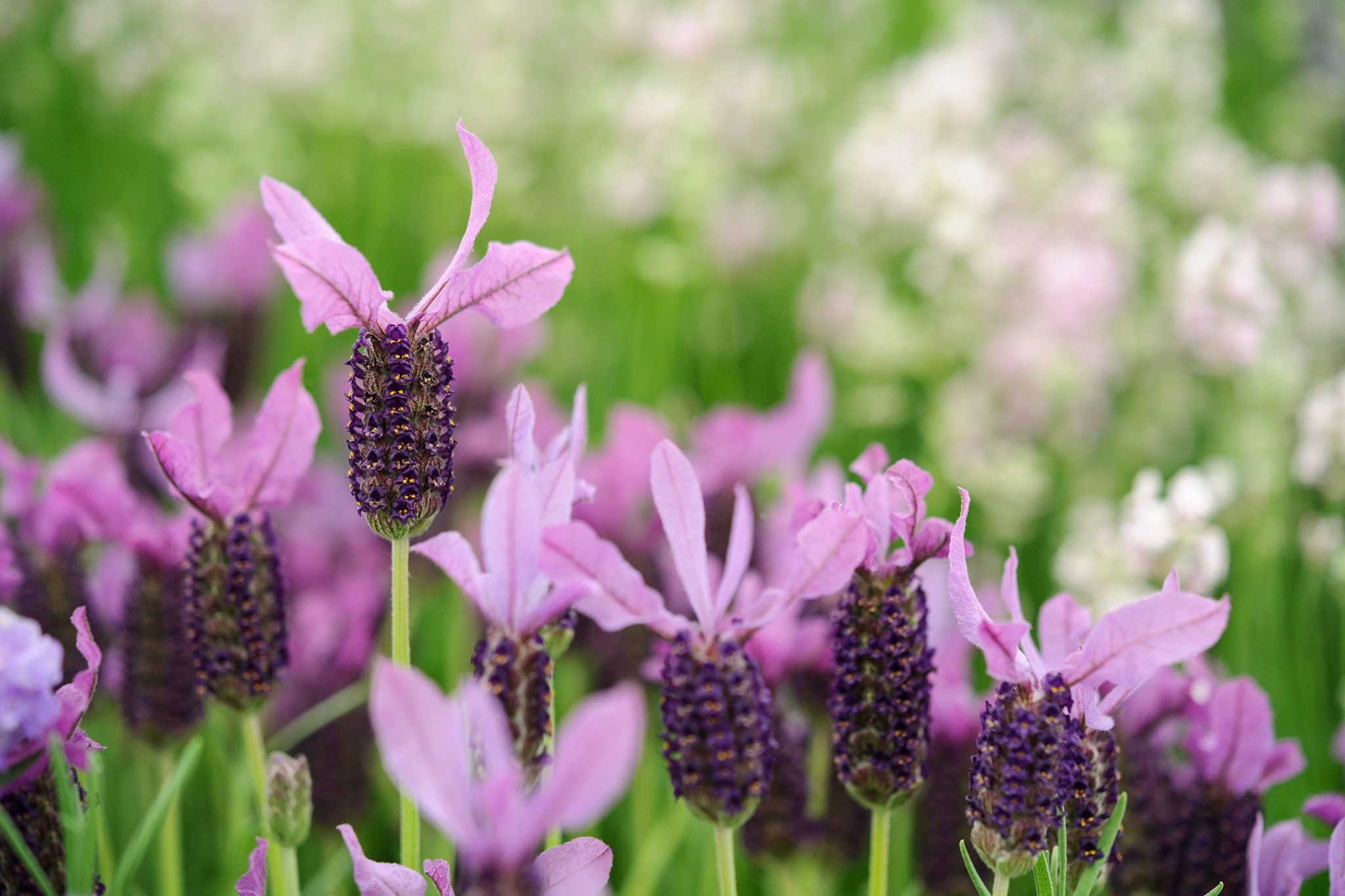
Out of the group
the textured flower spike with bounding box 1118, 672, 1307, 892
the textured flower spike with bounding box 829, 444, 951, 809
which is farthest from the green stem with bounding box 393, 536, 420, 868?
the textured flower spike with bounding box 1118, 672, 1307, 892

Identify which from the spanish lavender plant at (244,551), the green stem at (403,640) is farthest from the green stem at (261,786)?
the green stem at (403,640)

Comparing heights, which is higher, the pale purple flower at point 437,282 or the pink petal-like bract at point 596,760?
the pale purple flower at point 437,282

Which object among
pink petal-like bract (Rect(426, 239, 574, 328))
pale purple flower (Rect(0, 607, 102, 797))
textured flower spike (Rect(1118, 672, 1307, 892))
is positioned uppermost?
pink petal-like bract (Rect(426, 239, 574, 328))

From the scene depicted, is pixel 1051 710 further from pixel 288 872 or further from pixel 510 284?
pixel 288 872

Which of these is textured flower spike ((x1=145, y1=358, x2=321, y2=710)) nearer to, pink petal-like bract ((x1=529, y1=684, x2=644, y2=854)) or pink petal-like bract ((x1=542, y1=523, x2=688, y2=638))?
pink petal-like bract ((x1=542, y1=523, x2=688, y2=638))

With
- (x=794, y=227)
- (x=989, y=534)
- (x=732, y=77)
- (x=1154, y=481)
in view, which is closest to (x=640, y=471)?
(x=1154, y=481)

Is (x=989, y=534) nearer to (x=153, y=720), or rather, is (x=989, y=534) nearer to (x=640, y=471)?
(x=640, y=471)

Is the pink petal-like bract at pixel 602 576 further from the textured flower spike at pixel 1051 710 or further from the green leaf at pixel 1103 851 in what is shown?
the green leaf at pixel 1103 851
